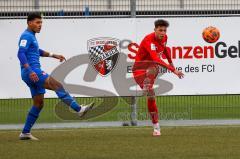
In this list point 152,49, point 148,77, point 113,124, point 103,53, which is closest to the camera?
point 152,49

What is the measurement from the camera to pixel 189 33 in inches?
640

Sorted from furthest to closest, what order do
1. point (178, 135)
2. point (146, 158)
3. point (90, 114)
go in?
point (90, 114) → point (178, 135) → point (146, 158)

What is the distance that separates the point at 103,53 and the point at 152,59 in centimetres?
253

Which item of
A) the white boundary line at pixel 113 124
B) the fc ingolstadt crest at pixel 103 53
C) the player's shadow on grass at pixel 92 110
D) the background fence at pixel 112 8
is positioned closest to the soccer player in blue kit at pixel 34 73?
the white boundary line at pixel 113 124

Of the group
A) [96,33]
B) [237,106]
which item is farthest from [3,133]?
[237,106]

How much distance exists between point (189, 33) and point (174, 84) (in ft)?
3.61

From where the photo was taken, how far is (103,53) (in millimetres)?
16188

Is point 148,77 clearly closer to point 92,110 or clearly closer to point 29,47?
point 29,47

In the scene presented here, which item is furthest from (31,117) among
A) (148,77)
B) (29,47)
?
(148,77)

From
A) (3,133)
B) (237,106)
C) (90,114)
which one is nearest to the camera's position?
(3,133)

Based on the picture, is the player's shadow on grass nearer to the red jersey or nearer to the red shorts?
the red shorts

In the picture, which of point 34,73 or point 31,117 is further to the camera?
point 31,117

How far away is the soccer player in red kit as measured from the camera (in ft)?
44.9

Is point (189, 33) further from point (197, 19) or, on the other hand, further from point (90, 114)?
point (90, 114)
